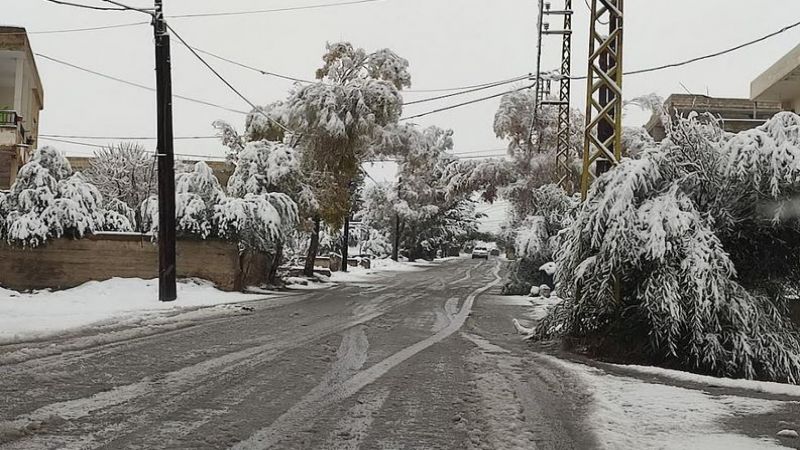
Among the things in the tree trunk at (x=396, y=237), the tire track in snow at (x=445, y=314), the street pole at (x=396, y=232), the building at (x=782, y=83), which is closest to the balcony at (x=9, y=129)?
the tire track in snow at (x=445, y=314)

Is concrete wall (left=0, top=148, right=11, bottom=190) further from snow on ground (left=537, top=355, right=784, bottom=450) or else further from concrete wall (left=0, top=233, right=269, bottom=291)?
snow on ground (left=537, top=355, right=784, bottom=450)

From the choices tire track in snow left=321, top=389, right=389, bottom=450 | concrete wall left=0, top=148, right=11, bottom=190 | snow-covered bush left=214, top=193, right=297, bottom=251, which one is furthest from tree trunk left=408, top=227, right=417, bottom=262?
tire track in snow left=321, top=389, right=389, bottom=450

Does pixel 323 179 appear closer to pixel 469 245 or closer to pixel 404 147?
pixel 404 147

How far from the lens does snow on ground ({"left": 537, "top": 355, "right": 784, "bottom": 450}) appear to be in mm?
5777

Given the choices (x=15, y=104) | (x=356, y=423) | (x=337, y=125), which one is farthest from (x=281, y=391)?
(x=15, y=104)

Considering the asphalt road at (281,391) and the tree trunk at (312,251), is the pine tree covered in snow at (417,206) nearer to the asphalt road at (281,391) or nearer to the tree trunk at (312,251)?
the tree trunk at (312,251)

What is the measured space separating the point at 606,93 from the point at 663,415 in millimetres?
7302

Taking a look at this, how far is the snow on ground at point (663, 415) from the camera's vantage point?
5777 millimetres

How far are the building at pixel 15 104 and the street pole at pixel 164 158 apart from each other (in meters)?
12.7

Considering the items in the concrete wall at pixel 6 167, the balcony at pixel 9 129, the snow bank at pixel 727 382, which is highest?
the balcony at pixel 9 129

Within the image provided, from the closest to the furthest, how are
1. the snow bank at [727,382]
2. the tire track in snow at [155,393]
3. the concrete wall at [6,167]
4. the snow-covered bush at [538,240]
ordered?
the tire track in snow at [155,393]
the snow bank at [727,382]
the snow-covered bush at [538,240]
the concrete wall at [6,167]

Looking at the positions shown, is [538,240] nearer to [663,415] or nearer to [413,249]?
[663,415]

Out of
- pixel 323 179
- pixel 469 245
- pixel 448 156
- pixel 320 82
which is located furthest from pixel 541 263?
pixel 469 245

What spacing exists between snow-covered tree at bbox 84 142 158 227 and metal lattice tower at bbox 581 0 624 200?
97.0ft
